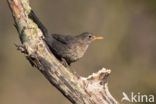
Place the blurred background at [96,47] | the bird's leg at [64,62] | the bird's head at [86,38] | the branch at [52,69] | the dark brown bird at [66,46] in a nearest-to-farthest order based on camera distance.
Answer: the branch at [52,69]
the bird's leg at [64,62]
the dark brown bird at [66,46]
the bird's head at [86,38]
the blurred background at [96,47]

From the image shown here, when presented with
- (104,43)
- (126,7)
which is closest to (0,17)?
(104,43)

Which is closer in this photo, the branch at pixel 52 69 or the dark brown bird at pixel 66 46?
the branch at pixel 52 69

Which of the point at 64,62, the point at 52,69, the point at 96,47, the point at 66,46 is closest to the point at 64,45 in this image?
the point at 66,46

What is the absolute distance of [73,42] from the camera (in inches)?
251

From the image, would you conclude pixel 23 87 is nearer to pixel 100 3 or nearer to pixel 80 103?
pixel 100 3

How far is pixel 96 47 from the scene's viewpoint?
11250mm

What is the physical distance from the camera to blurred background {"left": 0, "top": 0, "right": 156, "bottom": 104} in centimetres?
1073

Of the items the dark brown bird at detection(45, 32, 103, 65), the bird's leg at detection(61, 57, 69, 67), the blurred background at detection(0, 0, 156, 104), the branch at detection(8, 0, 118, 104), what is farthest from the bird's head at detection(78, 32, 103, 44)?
the blurred background at detection(0, 0, 156, 104)

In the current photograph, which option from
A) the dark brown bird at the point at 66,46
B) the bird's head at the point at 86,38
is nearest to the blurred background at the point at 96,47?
the bird's head at the point at 86,38

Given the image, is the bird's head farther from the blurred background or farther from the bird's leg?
the blurred background

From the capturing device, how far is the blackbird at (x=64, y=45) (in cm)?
603

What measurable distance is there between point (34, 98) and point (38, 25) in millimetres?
4865

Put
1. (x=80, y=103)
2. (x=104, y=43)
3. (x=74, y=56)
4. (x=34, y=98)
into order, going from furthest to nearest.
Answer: (x=104, y=43), (x=34, y=98), (x=74, y=56), (x=80, y=103)

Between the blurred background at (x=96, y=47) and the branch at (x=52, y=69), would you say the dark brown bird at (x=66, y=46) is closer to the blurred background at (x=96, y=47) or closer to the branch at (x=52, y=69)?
the branch at (x=52, y=69)
